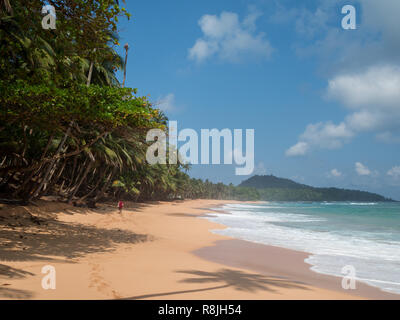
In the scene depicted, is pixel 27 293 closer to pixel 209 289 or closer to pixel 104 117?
pixel 209 289

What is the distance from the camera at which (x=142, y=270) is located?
568 cm

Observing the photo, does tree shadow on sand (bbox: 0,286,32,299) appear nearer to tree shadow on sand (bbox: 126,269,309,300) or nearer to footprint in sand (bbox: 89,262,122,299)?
footprint in sand (bbox: 89,262,122,299)

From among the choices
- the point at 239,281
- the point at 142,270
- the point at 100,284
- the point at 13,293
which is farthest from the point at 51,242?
the point at 239,281

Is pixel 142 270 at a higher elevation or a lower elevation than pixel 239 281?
higher

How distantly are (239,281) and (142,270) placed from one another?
76.6 inches

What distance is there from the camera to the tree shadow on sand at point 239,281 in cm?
498

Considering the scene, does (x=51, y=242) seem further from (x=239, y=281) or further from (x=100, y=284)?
(x=239, y=281)

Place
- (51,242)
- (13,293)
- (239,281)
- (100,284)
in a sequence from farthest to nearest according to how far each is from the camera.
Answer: (51,242)
(239,281)
(100,284)
(13,293)

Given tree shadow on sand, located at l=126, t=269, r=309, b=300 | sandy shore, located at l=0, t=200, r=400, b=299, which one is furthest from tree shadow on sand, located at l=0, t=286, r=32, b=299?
tree shadow on sand, located at l=126, t=269, r=309, b=300

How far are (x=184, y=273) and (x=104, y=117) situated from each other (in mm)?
4380

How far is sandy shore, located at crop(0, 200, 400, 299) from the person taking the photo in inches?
170

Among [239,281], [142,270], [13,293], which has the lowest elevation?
[239,281]

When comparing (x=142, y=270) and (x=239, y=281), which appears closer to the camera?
(x=239, y=281)
